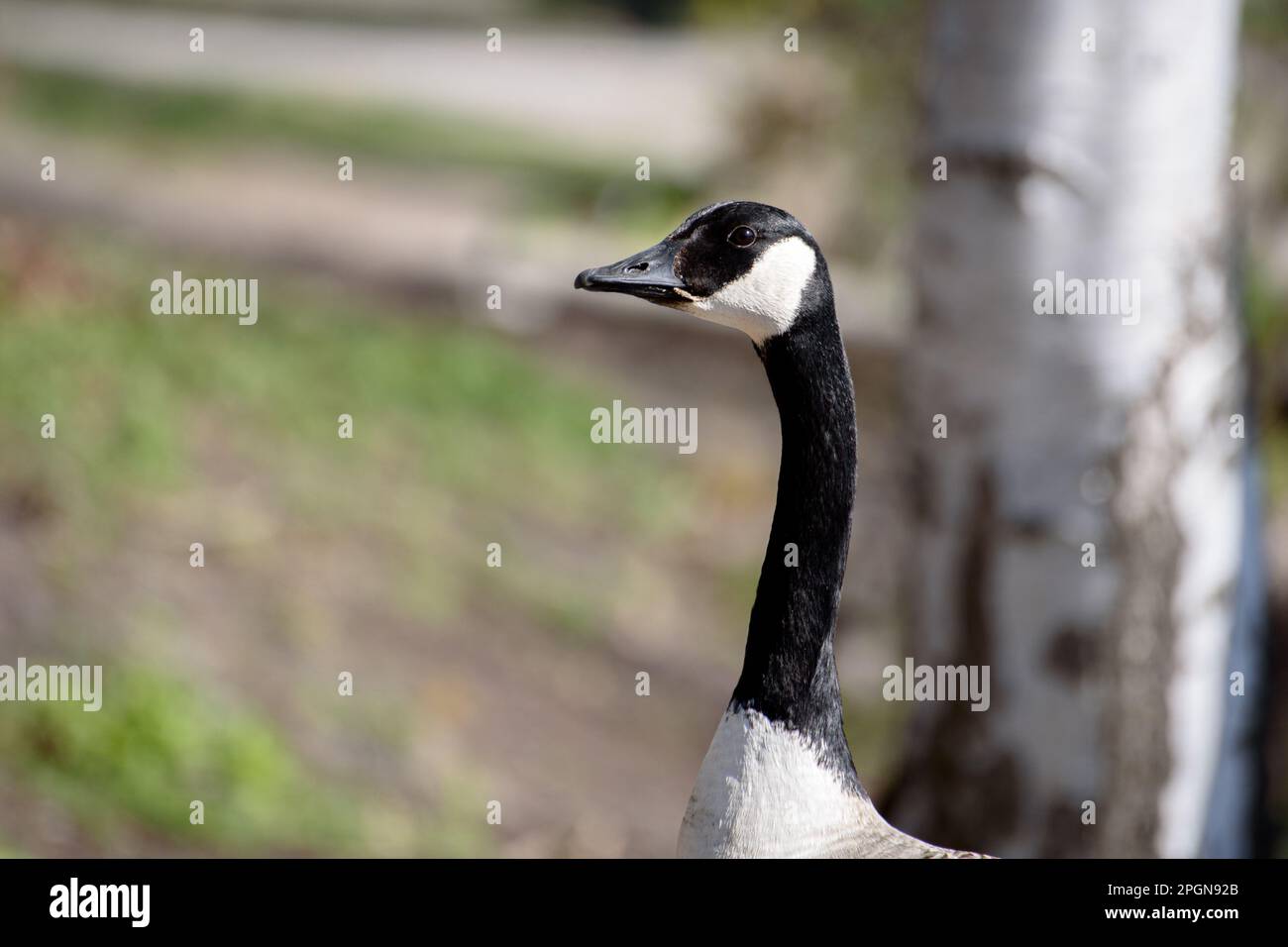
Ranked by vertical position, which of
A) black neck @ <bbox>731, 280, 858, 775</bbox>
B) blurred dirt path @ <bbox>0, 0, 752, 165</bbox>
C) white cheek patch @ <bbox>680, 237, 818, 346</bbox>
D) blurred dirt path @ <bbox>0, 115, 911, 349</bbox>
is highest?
blurred dirt path @ <bbox>0, 0, 752, 165</bbox>

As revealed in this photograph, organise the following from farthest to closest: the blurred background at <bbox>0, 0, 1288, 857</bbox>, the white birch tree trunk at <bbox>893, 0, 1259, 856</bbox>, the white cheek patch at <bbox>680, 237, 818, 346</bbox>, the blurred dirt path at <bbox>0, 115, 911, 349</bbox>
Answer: the blurred dirt path at <bbox>0, 115, 911, 349</bbox>, the blurred background at <bbox>0, 0, 1288, 857</bbox>, the white birch tree trunk at <bbox>893, 0, 1259, 856</bbox>, the white cheek patch at <bbox>680, 237, 818, 346</bbox>

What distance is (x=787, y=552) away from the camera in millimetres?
2379

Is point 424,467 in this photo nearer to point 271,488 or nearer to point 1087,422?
point 271,488

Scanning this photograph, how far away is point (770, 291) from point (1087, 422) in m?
1.42

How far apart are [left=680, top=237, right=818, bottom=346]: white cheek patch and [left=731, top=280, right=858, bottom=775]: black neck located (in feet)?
0.18

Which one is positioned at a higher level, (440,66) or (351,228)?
(440,66)

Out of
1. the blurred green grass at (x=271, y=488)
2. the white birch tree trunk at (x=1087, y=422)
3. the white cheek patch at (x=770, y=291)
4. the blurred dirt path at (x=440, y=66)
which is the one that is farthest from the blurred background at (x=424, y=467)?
the white cheek patch at (x=770, y=291)

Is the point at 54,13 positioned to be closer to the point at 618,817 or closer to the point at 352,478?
the point at 352,478

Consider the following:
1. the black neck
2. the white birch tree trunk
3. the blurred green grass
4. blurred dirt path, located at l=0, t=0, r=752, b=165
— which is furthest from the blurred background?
the black neck

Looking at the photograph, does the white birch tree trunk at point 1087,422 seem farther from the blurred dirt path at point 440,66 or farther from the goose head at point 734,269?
the blurred dirt path at point 440,66

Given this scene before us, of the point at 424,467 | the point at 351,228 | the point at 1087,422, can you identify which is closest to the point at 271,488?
the point at 424,467

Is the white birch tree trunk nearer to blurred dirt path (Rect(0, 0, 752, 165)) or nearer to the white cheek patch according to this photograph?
the white cheek patch

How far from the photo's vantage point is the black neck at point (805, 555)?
2.33 meters

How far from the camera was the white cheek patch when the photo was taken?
224 cm
